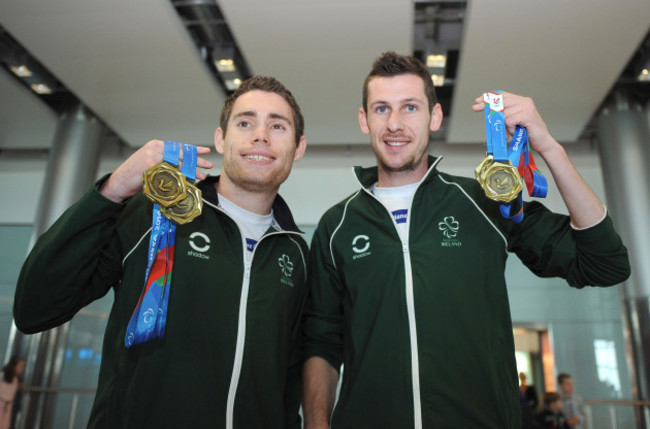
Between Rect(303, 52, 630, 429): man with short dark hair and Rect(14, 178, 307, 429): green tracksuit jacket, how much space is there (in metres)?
0.26

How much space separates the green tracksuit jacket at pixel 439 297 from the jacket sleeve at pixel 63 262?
95 centimetres

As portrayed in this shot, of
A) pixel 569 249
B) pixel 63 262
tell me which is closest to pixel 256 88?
pixel 63 262

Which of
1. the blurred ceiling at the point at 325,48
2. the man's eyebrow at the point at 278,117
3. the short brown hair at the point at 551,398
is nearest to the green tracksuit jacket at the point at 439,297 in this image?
the man's eyebrow at the point at 278,117

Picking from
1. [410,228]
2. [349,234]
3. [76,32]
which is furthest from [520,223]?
[76,32]

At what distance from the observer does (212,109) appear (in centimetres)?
817

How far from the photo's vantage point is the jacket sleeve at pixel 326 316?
90.6 inches

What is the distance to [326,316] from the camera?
231cm

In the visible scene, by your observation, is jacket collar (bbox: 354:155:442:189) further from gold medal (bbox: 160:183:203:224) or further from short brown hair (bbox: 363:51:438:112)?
gold medal (bbox: 160:183:203:224)

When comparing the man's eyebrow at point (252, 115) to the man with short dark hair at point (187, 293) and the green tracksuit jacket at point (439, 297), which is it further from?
the green tracksuit jacket at point (439, 297)

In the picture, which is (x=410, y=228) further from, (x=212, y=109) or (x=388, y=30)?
(x=212, y=109)

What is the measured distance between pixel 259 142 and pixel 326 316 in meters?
0.85

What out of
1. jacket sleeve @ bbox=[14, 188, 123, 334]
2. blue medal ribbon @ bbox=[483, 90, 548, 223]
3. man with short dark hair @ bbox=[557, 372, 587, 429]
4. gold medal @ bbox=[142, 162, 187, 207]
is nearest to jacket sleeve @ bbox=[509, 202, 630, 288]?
blue medal ribbon @ bbox=[483, 90, 548, 223]

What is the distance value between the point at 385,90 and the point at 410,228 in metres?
0.64

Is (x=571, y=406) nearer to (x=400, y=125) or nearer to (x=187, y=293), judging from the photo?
(x=400, y=125)
